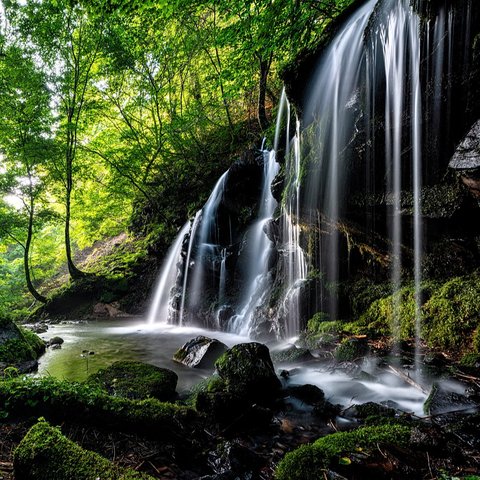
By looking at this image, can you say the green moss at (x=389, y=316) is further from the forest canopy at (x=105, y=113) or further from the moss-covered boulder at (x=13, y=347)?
the forest canopy at (x=105, y=113)

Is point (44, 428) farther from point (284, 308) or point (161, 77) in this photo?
point (161, 77)

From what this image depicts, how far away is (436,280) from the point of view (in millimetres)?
5465

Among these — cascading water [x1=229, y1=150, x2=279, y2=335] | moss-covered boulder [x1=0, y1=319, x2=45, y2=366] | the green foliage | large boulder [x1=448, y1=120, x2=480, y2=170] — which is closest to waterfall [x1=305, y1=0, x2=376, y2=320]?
the green foliage

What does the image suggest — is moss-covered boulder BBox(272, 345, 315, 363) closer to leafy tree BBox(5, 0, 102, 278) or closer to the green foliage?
the green foliage

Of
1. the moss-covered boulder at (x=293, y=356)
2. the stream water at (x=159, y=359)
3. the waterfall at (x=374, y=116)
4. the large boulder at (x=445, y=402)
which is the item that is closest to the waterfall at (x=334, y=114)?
the waterfall at (x=374, y=116)

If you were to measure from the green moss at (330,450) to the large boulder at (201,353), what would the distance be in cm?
361

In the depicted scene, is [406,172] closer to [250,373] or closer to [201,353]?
[250,373]

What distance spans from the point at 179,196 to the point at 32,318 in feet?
28.0

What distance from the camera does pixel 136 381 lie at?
4.30 metres

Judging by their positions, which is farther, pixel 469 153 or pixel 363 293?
pixel 363 293

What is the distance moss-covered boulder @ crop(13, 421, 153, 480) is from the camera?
180cm

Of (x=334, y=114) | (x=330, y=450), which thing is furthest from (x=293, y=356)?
(x=334, y=114)

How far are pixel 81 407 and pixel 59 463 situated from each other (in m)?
0.92

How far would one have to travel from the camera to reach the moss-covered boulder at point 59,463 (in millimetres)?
1802
